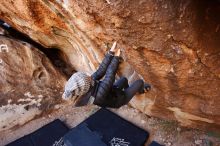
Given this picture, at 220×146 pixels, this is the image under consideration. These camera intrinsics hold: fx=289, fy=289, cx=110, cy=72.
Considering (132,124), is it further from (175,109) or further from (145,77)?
(145,77)

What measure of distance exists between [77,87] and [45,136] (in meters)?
1.89

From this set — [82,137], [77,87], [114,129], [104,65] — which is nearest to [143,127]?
[114,129]

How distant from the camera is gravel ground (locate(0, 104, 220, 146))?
3.33 m

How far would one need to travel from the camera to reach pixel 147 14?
197 cm

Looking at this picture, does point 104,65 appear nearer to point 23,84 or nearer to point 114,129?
point 114,129

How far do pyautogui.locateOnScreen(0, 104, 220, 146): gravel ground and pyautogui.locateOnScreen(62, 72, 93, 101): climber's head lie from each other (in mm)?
1580

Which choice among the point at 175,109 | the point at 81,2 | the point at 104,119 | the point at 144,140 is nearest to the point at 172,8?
the point at 81,2

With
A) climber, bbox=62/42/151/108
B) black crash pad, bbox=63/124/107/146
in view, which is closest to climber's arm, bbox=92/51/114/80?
climber, bbox=62/42/151/108

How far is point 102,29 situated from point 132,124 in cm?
162

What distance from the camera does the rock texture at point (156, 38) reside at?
196 centimetres

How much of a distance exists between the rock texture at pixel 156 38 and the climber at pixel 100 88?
189 millimetres

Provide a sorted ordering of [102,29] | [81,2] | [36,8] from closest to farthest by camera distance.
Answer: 1. [81,2]
2. [102,29]
3. [36,8]

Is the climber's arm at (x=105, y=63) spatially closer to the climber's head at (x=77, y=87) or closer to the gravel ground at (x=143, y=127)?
the climber's head at (x=77, y=87)

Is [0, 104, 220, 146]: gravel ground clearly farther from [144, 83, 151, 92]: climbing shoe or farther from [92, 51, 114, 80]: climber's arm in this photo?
[92, 51, 114, 80]: climber's arm
